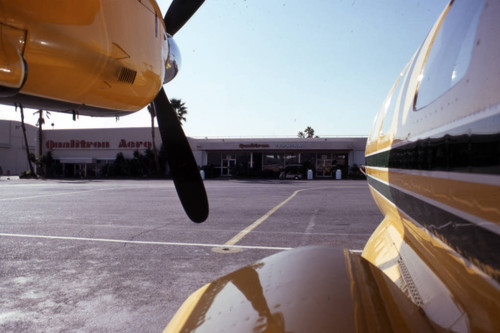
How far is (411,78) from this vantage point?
2014 millimetres

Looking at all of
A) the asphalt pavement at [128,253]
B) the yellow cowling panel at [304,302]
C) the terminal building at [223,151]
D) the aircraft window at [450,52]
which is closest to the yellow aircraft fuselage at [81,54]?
the yellow cowling panel at [304,302]

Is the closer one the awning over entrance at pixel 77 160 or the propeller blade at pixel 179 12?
the propeller blade at pixel 179 12

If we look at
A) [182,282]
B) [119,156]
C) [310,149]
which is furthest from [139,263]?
[119,156]

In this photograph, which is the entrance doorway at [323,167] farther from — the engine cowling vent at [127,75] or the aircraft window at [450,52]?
the engine cowling vent at [127,75]

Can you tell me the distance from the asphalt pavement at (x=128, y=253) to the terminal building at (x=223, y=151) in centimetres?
2680

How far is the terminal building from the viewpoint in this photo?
36.8 metres

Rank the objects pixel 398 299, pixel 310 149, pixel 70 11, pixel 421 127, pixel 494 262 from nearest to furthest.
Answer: pixel 494 262
pixel 398 299
pixel 70 11
pixel 421 127
pixel 310 149

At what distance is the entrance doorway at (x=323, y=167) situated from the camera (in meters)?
38.1

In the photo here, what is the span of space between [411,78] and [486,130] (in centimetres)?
127

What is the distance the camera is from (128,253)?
211 inches

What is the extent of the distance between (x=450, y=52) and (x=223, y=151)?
38.3 meters

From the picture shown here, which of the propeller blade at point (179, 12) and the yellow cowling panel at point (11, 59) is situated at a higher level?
the propeller blade at point (179, 12)

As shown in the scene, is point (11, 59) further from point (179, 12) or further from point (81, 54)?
point (179, 12)

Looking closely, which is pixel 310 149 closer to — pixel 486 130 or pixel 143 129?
pixel 143 129
